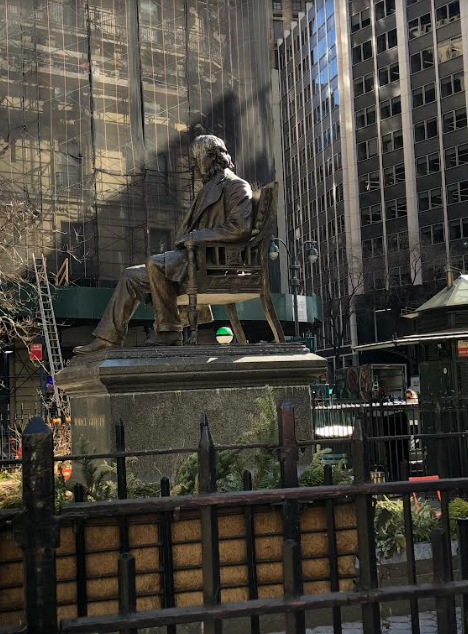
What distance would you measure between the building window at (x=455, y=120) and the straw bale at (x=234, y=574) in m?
59.0

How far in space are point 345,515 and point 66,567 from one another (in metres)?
1.48

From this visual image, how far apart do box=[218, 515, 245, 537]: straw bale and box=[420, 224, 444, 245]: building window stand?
56.8 m

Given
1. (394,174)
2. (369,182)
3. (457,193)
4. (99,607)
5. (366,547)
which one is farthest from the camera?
(369,182)

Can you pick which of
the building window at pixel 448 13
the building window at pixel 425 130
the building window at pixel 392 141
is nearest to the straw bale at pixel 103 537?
the building window at pixel 425 130

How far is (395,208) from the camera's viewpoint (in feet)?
208

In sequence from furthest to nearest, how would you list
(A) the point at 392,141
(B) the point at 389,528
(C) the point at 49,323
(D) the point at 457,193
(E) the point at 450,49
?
(A) the point at 392,141 → (E) the point at 450,49 → (D) the point at 457,193 → (C) the point at 49,323 → (B) the point at 389,528

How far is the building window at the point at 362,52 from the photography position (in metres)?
66.6

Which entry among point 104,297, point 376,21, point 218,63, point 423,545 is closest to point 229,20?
point 218,63

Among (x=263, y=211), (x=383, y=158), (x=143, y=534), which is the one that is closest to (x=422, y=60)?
(x=383, y=158)

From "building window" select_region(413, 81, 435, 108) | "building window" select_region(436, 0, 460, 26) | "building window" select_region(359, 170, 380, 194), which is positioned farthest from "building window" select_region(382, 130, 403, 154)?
"building window" select_region(436, 0, 460, 26)

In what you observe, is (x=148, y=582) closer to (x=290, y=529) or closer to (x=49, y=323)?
(x=290, y=529)

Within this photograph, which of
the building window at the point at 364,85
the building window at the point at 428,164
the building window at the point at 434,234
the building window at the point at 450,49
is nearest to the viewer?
the building window at the point at 434,234

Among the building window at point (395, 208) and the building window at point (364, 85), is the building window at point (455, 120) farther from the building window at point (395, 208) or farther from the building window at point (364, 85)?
the building window at point (364, 85)

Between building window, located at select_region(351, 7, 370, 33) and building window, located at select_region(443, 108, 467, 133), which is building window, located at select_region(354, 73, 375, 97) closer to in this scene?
building window, located at select_region(351, 7, 370, 33)
